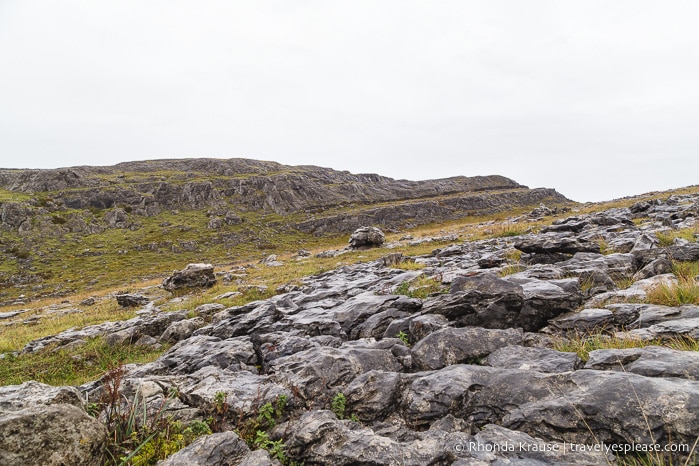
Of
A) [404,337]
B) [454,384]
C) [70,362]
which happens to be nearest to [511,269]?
[404,337]

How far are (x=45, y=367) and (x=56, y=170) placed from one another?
139267 mm

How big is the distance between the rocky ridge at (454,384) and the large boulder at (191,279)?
773 inches

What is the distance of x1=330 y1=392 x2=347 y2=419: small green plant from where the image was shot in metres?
5.32

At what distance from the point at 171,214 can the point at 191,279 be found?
89.9m

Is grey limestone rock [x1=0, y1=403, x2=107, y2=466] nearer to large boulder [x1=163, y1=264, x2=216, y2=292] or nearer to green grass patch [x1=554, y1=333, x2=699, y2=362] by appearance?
green grass patch [x1=554, y1=333, x2=699, y2=362]

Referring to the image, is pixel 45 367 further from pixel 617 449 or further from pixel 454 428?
pixel 617 449

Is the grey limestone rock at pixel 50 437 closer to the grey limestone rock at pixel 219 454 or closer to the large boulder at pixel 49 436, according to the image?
the large boulder at pixel 49 436

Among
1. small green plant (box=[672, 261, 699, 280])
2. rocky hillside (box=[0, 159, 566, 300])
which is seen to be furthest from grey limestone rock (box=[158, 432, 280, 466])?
rocky hillside (box=[0, 159, 566, 300])

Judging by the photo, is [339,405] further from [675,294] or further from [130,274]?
[130,274]

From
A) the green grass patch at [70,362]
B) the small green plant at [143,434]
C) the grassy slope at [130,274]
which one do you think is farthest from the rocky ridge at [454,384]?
the green grass patch at [70,362]

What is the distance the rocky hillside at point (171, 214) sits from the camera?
2763 inches

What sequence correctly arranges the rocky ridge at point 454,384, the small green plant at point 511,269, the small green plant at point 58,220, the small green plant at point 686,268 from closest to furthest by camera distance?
1. the rocky ridge at point 454,384
2. the small green plant at point 686,268
3. the small green plant at point 511,269
4. the small green plant at point 58,220

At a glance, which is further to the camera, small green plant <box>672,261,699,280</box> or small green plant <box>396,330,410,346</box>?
small green plant <box>672,261,699,280</box>

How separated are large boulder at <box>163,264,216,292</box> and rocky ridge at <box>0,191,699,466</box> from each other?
64.4ft
